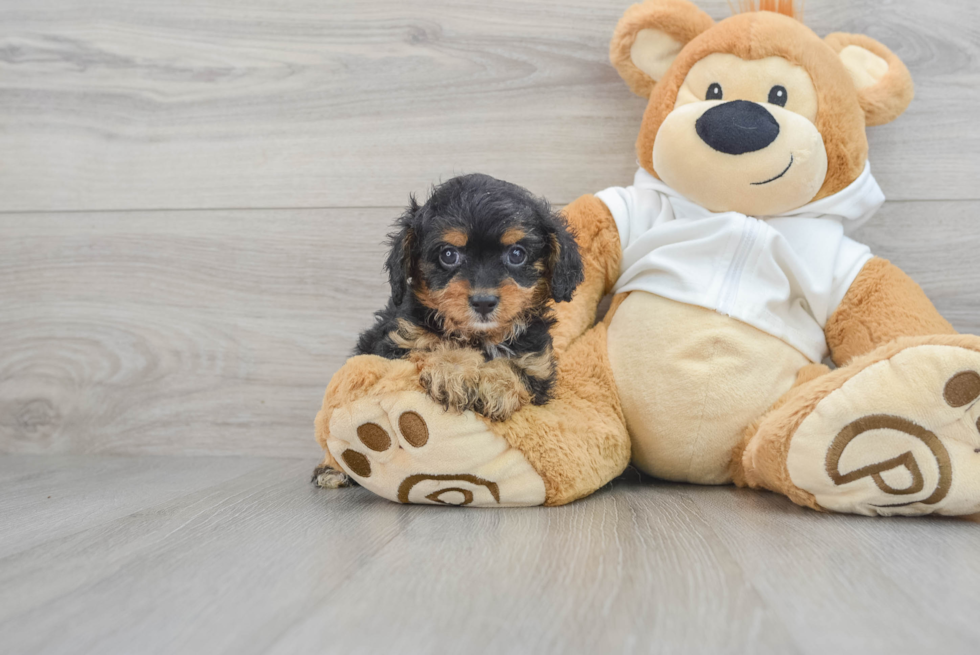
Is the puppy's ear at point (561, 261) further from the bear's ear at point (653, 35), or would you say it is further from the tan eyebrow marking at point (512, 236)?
the bear's ear at point (653, 35)

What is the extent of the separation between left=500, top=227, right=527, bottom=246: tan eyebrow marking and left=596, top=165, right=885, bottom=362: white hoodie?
462mm

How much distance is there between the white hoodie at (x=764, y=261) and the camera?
152cm

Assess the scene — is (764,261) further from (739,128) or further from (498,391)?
(498,391)

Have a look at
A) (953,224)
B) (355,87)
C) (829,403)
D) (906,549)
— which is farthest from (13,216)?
(953,224)

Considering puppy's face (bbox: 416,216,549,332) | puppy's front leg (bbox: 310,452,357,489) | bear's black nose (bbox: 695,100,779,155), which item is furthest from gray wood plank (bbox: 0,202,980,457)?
bear's black nose (bbox: 695,100,779,155)

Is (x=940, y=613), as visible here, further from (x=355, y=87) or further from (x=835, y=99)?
(x=355, y=87)

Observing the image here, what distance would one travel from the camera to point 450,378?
1.26 m

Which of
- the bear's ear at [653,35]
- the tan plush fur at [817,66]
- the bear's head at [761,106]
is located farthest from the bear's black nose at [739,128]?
the bear's ear at [653,35]

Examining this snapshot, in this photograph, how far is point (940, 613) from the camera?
2.72 feet

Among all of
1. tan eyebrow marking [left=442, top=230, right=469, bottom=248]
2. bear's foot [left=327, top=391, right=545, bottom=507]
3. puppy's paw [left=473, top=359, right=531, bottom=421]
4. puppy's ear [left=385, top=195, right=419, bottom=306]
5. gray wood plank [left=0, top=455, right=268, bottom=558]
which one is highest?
tan eyebrow marking [left=442, top=230, right=469, bottom=248]

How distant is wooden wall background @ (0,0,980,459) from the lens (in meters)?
1.91

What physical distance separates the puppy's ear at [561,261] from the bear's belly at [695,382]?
0.98ft

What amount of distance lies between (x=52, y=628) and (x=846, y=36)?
77.1 inches

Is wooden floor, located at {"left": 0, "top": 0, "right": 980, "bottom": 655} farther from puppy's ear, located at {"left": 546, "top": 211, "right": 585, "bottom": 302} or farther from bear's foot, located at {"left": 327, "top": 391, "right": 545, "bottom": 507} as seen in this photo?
puppy's ear, located at {"left": 546, "top": 211, "right": 585, "bottom": 302}
